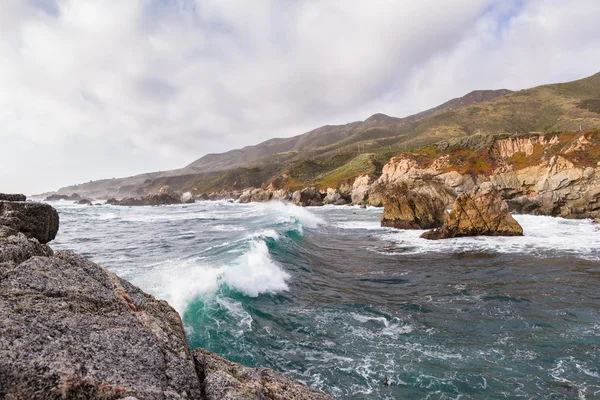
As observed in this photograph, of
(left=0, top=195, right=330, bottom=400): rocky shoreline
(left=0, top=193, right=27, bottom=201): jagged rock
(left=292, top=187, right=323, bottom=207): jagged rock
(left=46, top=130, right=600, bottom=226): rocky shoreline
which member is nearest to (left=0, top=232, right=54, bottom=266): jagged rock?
(left=0, top=195, right=330, bottom=400): rocky shoreline

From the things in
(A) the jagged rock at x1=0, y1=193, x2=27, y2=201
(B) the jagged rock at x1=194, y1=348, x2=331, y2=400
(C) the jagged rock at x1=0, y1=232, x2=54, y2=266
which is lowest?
(B) the jagged rock at x1=194, y1=348, x2=331, y2=400

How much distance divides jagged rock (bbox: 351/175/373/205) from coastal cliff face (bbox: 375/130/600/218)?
14.1 meters

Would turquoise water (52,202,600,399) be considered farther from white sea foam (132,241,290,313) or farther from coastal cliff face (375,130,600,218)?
coastal cliff face (375,130,600,218)

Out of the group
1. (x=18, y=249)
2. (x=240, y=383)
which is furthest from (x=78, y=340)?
(x=18, y=249)

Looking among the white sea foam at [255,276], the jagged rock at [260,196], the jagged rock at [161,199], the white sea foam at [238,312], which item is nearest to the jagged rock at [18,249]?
the white sea foam at [238,312]

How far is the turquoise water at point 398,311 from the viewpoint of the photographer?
32.8ft

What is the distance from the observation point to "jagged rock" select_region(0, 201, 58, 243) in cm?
928

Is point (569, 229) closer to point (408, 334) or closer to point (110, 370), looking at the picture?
point (408, 334)

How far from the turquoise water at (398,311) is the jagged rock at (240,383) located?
4719 millimetres

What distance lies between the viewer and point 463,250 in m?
27.4

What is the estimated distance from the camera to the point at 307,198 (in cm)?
10775

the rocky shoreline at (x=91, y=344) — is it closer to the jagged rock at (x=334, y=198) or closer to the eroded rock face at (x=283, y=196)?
the jagged rock at (x=334, y=198)

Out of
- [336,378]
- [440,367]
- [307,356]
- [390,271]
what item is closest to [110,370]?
[336,378]

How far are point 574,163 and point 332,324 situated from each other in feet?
209
